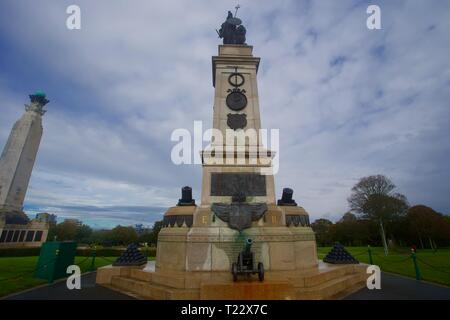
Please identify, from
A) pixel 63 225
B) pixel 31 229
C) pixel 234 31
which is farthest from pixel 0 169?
pixel 234 31

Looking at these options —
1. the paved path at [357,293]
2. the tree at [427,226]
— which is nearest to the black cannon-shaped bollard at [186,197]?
the paved path at [357,293]

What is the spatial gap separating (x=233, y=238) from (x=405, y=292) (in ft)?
21.9

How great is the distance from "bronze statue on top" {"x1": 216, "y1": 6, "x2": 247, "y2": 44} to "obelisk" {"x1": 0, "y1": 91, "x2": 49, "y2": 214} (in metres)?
51.7

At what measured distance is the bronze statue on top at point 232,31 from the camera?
1582 cm

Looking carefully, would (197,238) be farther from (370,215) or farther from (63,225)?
(63,225)

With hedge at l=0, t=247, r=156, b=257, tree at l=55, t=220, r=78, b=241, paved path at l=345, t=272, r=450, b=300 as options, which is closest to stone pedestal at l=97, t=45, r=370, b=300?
paved path at l=345, t=272, r=450, b=300

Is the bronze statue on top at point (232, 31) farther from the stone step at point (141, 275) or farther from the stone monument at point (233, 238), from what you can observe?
the stone step at point (141, 275)

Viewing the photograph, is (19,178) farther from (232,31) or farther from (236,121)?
(236,121)

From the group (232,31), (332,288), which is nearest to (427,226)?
(332,288)

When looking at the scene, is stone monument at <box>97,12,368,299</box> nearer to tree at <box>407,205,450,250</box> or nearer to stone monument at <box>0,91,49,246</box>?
tree at <box>407,205,450,250</box>

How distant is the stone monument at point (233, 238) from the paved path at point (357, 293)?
0.75 m

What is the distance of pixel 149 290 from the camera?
849 centimetres

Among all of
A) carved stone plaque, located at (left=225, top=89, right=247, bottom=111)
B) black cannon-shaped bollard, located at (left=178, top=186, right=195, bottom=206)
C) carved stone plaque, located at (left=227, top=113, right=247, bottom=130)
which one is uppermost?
carved stone plaque, located at (left=225, top=89, right=247, bottom=111)

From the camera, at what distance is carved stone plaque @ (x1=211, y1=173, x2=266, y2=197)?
36.9ft
